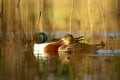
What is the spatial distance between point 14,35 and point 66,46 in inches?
43.4

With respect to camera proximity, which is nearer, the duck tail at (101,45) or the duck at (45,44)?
the duck tail at (101,45)

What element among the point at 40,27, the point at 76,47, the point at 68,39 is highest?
the point at 40,27

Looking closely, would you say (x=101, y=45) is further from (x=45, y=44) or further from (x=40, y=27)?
(x=45, y=44)

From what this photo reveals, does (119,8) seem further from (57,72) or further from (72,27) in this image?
(57,72)

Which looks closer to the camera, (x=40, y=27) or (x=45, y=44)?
(x=40, y=27)

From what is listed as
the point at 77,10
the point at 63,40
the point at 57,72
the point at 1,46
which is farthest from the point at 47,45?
the point at 57,72

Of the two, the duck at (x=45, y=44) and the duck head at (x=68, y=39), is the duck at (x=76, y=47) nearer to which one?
the duck head at (x=68, y=39)

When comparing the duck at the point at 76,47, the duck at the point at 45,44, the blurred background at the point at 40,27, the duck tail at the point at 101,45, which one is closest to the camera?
the blurred background at the point at 40,27

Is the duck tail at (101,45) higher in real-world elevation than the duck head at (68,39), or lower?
lower

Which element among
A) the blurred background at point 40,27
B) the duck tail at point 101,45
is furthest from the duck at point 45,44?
the duck tail at point 101,45

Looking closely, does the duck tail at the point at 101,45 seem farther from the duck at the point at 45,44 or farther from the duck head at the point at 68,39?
the duck at the point at 45,44

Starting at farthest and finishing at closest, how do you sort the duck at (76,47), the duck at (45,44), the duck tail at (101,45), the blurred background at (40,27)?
the duck at (45,44) < the duck at (76,47) < the duck tail at (101,45) < the blurred background at (40,27)

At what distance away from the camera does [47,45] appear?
7930 millimetres

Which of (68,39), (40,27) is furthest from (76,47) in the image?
(40,27)
